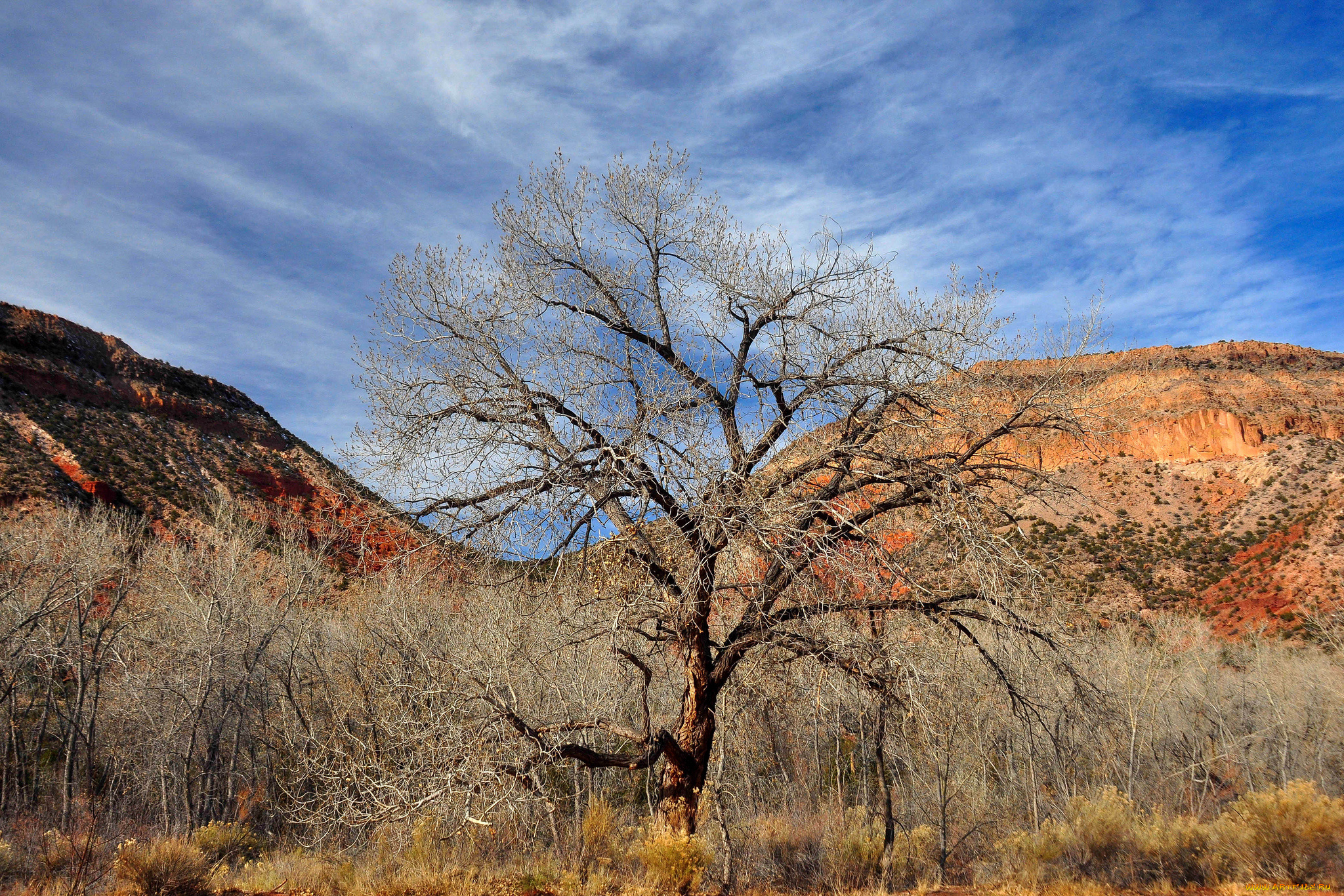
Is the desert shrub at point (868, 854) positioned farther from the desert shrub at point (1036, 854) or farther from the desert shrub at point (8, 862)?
the desert shrub at point (8, 862)

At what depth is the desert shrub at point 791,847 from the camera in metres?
11.9

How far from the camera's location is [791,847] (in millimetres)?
13016

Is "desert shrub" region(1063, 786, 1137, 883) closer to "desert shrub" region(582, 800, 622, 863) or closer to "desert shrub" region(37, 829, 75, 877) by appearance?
"desert shrub" region(582, 800, 622, 863)

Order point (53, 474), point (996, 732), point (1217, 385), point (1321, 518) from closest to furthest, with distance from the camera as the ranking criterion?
point (996, 732)
point (53, 474)
point (1321, 518)
point (1217, 385)

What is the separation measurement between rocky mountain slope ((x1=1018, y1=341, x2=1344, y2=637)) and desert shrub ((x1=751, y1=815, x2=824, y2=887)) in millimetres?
17268

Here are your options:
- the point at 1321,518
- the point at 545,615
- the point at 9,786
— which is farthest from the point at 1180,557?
the point at 9,786

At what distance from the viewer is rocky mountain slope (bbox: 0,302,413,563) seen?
3916 cm

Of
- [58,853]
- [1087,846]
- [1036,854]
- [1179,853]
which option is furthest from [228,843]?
[1179,853]

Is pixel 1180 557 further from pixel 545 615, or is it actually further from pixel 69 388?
pixel 69 388

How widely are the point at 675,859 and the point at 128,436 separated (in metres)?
54.0

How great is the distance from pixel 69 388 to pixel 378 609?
136ft

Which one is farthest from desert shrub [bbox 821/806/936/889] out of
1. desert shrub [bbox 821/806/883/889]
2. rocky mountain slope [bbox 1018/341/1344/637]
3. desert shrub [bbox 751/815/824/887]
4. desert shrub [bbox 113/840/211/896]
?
rocky mountain slope [bbox 1018/341/1344/637]

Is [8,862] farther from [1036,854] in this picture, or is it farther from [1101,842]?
[1101,842]

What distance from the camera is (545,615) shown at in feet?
49.7
